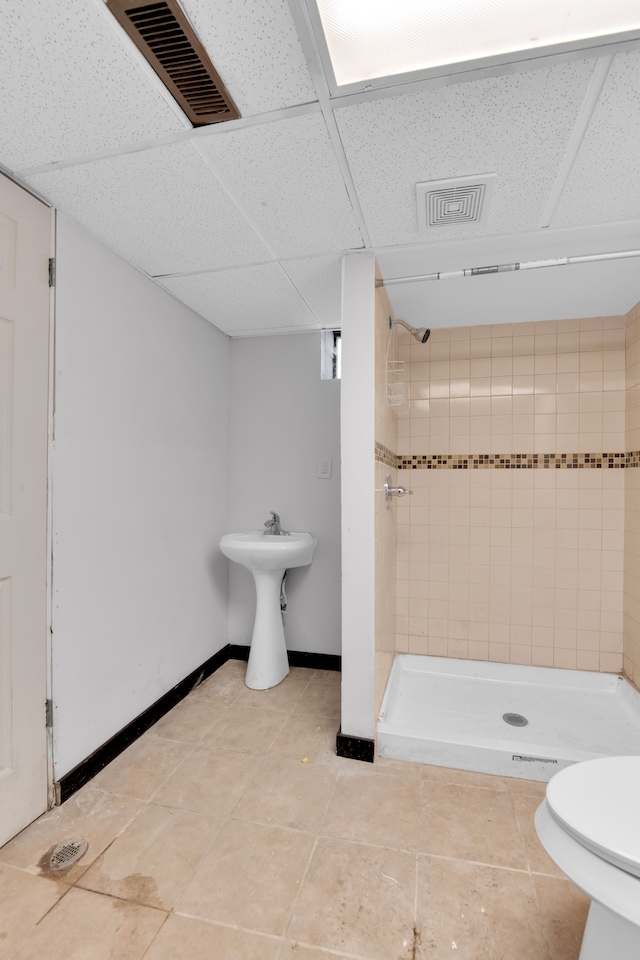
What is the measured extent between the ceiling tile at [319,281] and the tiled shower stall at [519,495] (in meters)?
0.43

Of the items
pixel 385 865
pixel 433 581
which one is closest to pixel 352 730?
pixel 385 865

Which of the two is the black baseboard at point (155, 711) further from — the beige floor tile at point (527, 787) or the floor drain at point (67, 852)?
the beige floor tile at point (527, 787)

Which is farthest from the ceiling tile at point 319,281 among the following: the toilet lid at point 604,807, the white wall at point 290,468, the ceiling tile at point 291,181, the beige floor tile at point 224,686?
the beige floor tile at point 224,686

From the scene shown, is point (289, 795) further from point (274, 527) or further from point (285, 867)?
point (274, 527)

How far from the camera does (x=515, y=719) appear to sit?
2.22 metres

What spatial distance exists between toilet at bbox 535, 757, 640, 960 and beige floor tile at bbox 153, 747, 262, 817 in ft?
3.70

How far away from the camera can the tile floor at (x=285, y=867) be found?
1.16m

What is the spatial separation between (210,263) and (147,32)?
3.32 feet

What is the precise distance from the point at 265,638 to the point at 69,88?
7.78 ft

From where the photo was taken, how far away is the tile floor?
3.80ft

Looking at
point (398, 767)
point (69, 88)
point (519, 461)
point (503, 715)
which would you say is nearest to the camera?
point (69, 88)

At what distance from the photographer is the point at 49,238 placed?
5.25 feet

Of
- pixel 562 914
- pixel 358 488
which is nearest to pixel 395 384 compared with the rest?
pixel 358 488

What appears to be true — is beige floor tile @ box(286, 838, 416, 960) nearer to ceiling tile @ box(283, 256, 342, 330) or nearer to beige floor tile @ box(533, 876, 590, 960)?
beige floor tile @ box(533, 876, 590, 960)
